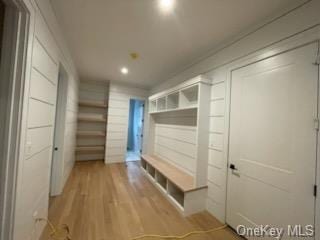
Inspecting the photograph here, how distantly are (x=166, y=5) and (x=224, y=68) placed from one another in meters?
1.24

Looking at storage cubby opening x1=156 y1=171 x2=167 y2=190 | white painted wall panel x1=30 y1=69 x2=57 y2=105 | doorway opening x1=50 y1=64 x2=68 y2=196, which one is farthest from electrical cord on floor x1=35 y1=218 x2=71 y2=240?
storage cubby opening x1=156 y1=171 x2=167 y2=190

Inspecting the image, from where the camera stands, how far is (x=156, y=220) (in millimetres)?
2270

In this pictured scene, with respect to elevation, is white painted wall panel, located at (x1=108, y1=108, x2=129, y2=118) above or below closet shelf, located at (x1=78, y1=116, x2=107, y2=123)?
above

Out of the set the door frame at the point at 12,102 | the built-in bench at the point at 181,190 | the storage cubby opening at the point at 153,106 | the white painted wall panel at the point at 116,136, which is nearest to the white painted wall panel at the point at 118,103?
the white painted wall panel at the point at 116,136

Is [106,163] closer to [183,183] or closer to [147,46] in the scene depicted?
[183,183]

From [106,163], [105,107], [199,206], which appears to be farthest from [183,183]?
[105,107]

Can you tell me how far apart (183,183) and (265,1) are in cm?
253

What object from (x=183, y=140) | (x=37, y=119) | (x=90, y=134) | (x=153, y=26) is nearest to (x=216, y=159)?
(x=183, y=140)

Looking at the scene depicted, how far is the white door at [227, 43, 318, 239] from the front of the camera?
4.69ft

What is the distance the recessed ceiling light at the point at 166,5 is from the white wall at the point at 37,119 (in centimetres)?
114

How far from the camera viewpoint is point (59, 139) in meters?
2.88

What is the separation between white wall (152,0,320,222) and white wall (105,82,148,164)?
3034 mm

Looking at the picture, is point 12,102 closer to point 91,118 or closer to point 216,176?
point 216,176

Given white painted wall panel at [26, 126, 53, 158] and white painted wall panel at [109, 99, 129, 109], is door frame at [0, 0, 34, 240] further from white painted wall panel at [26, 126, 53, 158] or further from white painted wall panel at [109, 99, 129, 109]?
white painted wall panel at [109, 99, 129, 109]
